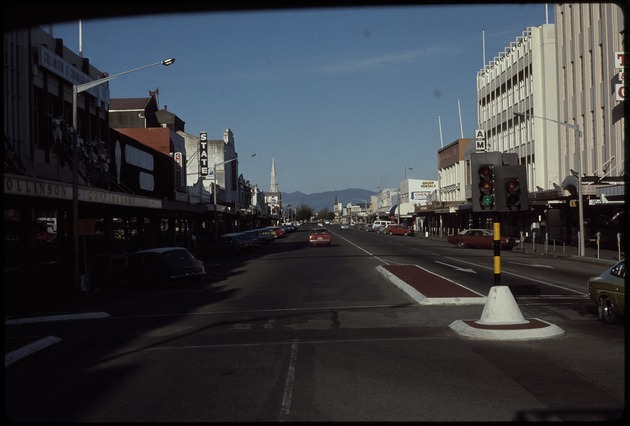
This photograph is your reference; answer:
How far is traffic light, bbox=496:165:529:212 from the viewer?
13.5 metres

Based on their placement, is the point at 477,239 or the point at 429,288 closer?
the point at 429,288

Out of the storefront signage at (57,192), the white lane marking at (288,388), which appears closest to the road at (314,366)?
the white lane marking at (288,388)

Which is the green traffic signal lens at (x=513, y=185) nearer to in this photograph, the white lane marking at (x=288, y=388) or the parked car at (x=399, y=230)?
the white lane marking at (x=288, y=388)

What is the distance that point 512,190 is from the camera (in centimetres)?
1349

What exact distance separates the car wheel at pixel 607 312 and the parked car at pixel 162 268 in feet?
52.3

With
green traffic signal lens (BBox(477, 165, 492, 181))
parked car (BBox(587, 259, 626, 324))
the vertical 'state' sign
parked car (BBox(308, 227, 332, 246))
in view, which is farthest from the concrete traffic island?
the vertical 'state' sign

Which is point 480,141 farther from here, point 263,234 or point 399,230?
point 263,234

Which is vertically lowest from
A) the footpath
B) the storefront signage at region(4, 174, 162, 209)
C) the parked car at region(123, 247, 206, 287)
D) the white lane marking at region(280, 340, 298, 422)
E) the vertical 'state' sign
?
the footpath

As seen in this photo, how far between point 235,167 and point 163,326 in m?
101

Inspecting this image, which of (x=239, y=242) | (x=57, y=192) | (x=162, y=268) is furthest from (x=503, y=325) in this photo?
(x=239, y=242)

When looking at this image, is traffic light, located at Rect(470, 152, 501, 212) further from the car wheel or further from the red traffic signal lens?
the car wheel

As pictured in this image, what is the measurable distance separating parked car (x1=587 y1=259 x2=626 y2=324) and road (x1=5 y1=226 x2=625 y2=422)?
405 millimetres

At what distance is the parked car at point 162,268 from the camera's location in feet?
85.7

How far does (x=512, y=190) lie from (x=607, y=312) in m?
3.32
